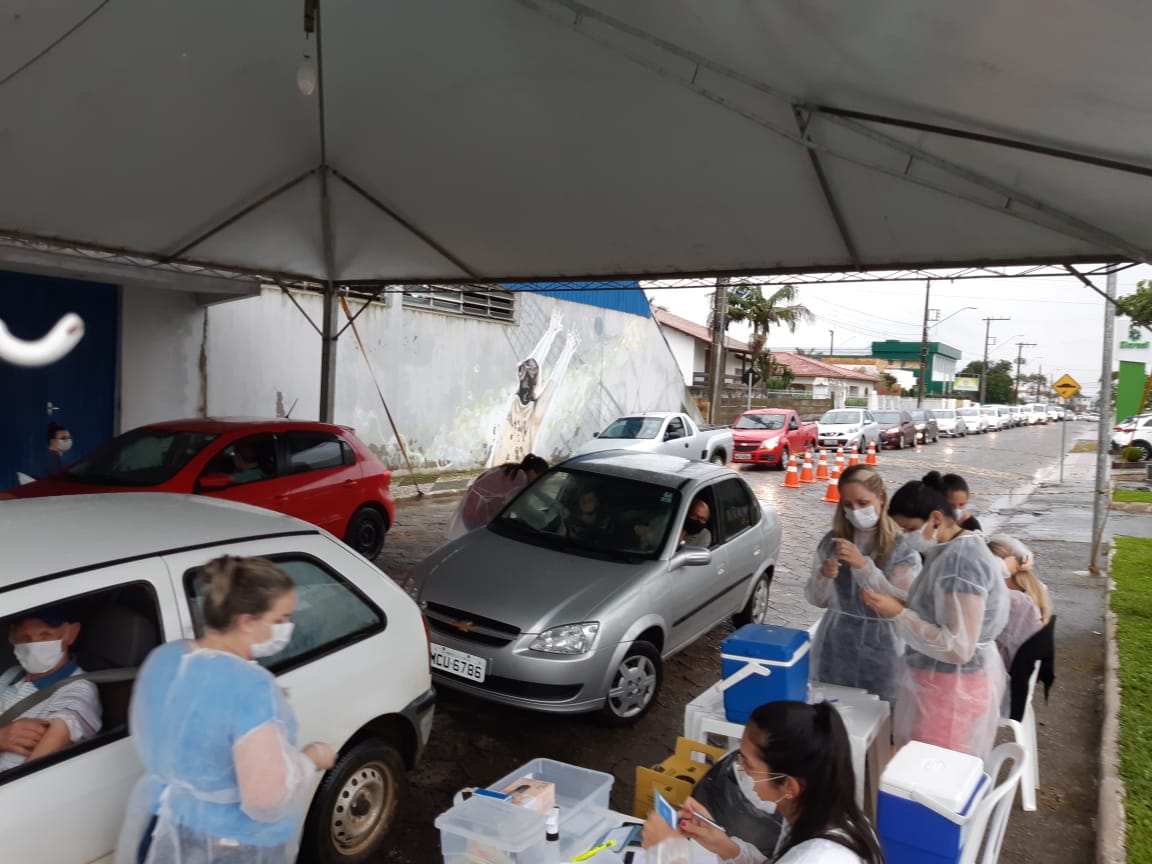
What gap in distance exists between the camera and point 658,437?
16.0 m

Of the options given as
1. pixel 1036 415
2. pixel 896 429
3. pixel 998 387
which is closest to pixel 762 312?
pixel 896 429

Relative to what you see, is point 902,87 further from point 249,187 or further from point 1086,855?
point 249,187

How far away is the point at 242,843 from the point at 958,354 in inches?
4369

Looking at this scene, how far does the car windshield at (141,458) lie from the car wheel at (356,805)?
4427 mm

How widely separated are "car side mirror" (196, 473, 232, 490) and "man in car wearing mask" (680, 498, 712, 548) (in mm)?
4152

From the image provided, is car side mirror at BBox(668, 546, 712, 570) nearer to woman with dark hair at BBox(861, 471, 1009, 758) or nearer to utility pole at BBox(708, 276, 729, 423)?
woman with dark hair at BBox(861, 471, 1009, 758)

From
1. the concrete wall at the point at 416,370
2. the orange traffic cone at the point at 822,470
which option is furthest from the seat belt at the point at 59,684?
the orange traffic cone at the point at 822,470

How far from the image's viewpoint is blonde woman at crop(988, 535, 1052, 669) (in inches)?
160

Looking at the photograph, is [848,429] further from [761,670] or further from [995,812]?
[995,812]

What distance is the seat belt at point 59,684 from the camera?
2270mm

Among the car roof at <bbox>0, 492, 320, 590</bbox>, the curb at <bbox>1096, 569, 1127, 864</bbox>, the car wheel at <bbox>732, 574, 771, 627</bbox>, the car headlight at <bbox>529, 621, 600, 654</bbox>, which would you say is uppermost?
the car roof at <bbox>0, 492, 320, 590</bbox>

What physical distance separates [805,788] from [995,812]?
3.87 ft

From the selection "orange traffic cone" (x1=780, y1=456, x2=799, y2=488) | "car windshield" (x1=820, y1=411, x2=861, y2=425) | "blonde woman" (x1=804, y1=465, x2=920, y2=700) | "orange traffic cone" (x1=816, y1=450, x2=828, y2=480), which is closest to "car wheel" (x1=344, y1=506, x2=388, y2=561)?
"blonde woman" (x1=804, y1=465, x2=920, y2=700)

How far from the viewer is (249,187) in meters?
6.93
